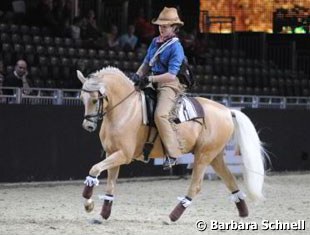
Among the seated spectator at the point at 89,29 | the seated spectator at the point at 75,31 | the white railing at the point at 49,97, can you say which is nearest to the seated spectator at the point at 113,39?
the seated spectator at the point at 89,29

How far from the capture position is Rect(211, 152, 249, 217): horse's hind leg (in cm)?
1090

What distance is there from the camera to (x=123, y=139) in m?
10.1

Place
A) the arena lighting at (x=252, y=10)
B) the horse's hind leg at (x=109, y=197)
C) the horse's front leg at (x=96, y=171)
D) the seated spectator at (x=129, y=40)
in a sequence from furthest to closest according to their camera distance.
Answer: the arena lighting at (x=252, y=10) < the seated spectator at (x=129, y=40) < the horse's hind leg at (x=109, y=197) < the horse's front leg at (x=96, y=171)

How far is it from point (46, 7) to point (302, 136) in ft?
22.8

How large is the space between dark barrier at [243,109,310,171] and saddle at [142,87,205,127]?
23.9 ft

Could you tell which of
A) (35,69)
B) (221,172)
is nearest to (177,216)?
(221,172)

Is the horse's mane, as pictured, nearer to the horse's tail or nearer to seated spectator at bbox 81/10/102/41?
the horse's tail

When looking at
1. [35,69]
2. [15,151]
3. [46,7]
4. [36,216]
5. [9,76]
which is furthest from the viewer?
[46,7]

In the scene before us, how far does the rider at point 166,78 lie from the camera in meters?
10.5

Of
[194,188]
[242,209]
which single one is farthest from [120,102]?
[242,209]

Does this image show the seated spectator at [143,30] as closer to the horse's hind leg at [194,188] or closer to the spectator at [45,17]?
the spectator at [45,17]

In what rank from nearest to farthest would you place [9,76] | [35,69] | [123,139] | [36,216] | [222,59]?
[123,139]
[36,216]
[9,76]
[35,69]
[222,59]

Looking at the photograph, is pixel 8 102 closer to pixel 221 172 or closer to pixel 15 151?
pixel 15 151

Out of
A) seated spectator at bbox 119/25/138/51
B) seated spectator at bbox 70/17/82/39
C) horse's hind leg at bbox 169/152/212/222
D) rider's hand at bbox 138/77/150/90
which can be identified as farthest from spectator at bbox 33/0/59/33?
horse's hind leg at bbox 169/152/212/222
